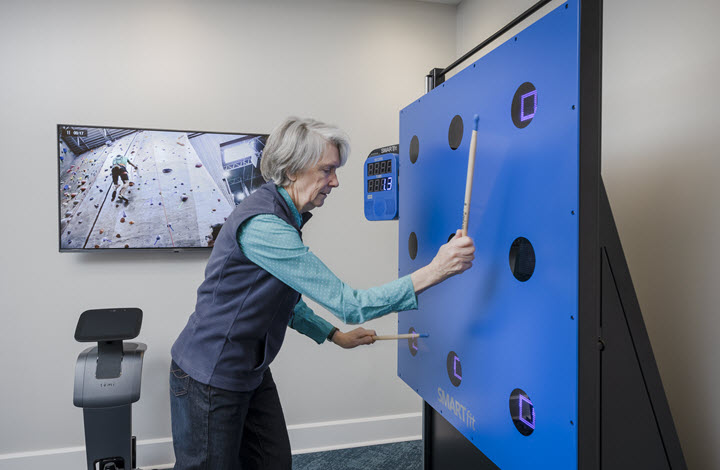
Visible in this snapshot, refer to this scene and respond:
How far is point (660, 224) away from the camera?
1658 mm

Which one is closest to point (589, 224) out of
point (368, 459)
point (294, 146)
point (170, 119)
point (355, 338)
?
point (294, 146)

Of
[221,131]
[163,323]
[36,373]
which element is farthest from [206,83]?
[36,373]

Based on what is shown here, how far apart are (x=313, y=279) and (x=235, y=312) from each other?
0.94ft

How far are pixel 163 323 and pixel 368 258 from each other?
123 cm

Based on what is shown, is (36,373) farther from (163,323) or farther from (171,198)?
(171,198)

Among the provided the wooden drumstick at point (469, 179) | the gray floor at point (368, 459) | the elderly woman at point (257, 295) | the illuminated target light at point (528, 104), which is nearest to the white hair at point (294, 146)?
the elderly woman at point (257, 295)

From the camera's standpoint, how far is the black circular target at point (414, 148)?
1.76 metres

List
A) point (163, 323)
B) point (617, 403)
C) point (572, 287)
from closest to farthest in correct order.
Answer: point (572, 287) < point (617, 403) < point (163, 323)

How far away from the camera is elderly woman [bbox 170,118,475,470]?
129 cm

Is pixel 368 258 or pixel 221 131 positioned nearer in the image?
pixel 221 131

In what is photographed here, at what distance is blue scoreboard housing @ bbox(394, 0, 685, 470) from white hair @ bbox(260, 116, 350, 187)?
40 centimetres

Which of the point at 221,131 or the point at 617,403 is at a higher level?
the point at 221,131

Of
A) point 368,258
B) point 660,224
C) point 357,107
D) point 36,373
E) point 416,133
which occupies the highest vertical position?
point 357,107

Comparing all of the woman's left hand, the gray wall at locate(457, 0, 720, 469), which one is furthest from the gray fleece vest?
the gray wall at locate(457, 0, 720, 469)
